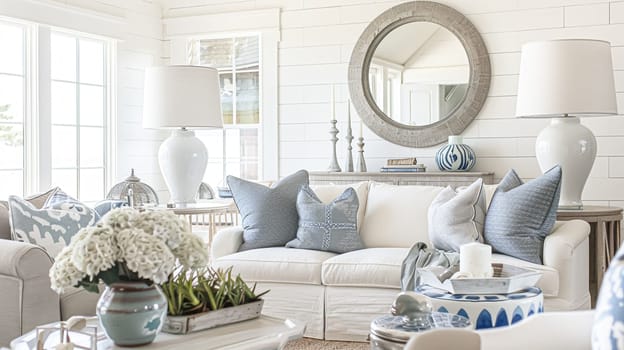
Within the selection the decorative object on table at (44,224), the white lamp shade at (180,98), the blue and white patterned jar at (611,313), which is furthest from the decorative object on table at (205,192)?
the blue and white patterned jar at (611,313)

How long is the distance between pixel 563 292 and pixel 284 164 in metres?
3.18

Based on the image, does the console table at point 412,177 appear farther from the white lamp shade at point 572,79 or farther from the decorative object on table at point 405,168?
the white lamp shade at point 572,79

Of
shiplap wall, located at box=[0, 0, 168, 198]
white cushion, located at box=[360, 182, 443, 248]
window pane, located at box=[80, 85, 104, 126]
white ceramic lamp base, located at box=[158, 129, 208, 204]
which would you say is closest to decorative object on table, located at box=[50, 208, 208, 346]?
white cushion, located at box=[360, 182, 443, 248]

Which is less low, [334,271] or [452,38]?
[452,38]

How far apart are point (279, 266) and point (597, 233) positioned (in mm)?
1879

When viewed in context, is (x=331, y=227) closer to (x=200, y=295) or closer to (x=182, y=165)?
(x=182, y=165)

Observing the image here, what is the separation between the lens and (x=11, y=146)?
17.6 ft

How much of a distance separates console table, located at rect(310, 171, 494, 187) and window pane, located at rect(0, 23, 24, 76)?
2.27 m

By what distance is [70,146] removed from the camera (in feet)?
19.4

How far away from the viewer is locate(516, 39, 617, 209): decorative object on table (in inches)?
173

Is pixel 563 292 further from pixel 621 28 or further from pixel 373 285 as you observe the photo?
pixel 621 28

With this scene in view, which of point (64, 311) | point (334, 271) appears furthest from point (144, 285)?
point (334, 271)

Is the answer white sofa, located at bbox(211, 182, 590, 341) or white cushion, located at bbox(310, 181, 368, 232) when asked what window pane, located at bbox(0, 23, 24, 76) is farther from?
white cushion, located at bbox(310, 181, 368, 232)

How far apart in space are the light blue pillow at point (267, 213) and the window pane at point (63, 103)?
1954 mm
